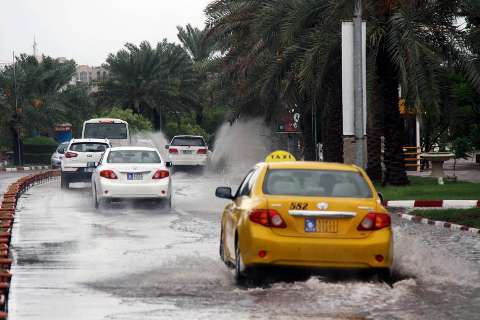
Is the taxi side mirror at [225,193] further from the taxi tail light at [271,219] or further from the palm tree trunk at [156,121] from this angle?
the palm tree trunk at [156,121]

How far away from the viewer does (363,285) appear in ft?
39.6

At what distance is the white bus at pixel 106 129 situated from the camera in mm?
52000

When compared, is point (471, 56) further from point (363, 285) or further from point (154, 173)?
point (363, 285)

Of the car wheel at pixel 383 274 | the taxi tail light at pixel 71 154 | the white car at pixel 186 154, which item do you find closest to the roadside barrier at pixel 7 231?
the taxi tail light at pixel 71 154

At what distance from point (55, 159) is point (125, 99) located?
14843mm

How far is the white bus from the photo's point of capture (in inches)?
2047

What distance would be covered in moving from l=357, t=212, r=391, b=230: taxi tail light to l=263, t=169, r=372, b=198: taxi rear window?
0.44m

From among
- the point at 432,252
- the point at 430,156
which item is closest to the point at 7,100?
the point at 430,156

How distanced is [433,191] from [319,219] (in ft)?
65.3

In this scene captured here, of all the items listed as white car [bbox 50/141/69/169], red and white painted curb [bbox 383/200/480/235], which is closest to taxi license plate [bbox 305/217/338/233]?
red and white painted curb [bbox 383/200/480/235]

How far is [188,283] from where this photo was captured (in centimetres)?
1252

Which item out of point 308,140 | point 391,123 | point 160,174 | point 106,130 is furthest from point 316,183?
point 106,130

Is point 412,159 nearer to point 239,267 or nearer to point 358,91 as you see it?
point 358,91

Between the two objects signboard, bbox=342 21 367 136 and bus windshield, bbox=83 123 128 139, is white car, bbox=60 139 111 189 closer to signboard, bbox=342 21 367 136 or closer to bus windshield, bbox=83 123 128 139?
bus windshield, bbox=83 123 128 139
